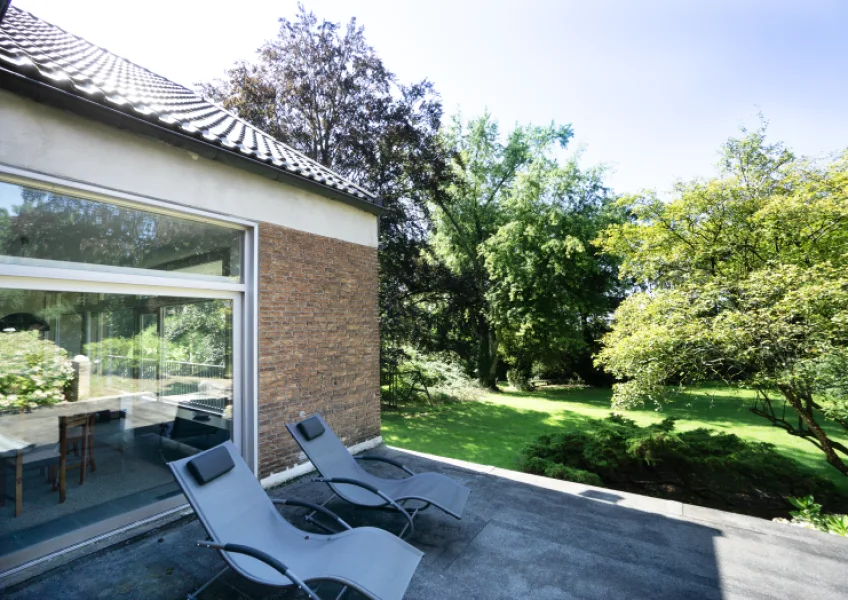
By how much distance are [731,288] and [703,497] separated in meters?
3.92

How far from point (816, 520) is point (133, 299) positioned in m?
9.03

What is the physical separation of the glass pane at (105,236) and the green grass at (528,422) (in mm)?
7470

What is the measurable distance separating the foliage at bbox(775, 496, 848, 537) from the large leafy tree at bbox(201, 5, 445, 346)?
10.9 metres

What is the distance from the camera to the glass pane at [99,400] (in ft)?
12.5

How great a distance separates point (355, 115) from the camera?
14.4 meters

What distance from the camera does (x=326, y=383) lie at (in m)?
6.24

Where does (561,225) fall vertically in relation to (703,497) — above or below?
above

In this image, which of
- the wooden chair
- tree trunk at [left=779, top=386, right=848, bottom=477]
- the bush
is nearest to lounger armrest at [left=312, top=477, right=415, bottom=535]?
the wooden chair

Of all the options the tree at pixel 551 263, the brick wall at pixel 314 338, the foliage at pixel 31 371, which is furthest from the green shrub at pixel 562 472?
the tree at pixel 551 263

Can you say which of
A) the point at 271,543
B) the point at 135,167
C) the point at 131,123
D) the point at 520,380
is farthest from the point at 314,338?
the point at 520,380

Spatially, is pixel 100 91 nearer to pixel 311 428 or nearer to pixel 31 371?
pixel 31 371

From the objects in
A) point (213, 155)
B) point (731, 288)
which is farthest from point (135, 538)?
point (731, 288)

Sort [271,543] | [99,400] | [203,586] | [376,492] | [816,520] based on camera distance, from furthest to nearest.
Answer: [816,520]
[99,400]
[376,492]
[271,543]
[203,586]

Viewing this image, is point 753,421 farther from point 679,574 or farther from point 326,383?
point 326,383
